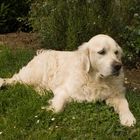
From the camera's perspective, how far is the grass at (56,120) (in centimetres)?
609

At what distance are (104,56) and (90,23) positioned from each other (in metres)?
2.73

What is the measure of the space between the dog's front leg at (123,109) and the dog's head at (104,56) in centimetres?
36

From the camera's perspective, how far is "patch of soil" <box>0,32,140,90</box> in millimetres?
8720

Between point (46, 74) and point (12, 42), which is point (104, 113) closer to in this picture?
point (46, 74)

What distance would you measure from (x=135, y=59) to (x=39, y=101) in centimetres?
323

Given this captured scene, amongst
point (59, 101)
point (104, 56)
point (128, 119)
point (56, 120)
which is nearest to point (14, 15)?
point (59, 101)

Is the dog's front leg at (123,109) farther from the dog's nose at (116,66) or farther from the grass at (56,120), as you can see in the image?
the dog's nose at (116,66)

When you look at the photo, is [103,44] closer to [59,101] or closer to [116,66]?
[116,66]

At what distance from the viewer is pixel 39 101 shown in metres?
6.86

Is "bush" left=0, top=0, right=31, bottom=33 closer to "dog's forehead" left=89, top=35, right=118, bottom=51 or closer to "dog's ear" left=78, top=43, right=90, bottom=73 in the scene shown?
"dog's ear" left=78, top=43, right=90, bottom=73

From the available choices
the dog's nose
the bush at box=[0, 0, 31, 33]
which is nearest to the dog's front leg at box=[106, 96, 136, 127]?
the dog's nose

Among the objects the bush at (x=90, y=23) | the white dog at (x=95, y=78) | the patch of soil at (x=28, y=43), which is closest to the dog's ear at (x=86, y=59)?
the white dog at (x=95, y=78)

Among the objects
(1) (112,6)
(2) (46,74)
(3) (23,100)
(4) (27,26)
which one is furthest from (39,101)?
(4) (27,26)

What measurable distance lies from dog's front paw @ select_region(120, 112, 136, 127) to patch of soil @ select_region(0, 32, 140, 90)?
196 centimetres
